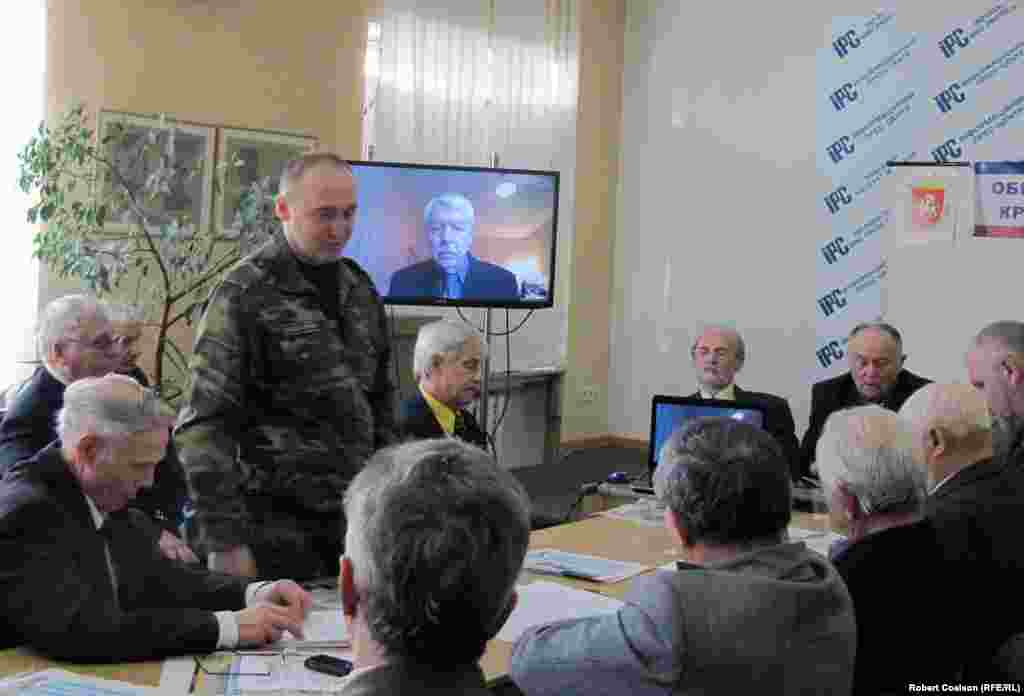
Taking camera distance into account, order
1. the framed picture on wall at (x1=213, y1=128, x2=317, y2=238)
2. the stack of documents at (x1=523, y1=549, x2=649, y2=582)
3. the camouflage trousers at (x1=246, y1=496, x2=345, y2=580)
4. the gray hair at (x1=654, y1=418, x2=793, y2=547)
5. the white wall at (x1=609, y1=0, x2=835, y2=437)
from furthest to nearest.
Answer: the white wall at (x1=609, y1=0, x2=835, y2=437) → the framed picture on wall at (x1=213, y1=128, x2=317, y2=238) → the stack of documents at (x1=523, y1=549, x2=649, y2=582) → the camouflage trousers at (x1=246, y1=496, x2=345, y2=580) → the gray hair at (x1=654, y1=418, x2=793, y2=547)

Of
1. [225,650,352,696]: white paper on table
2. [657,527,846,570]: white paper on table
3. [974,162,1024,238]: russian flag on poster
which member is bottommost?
[225,650,352,696]: white paper on table

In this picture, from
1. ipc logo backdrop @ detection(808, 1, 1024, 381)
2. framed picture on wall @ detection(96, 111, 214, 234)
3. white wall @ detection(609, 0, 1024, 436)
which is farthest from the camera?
white wall @ detection(609, 0, 1024, 436)

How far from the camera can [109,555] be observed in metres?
2.49

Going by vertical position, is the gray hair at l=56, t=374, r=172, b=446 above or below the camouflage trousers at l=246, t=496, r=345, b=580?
above

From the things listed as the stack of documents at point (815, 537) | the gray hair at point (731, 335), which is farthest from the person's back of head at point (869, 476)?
the gray hair at point (731, 335)

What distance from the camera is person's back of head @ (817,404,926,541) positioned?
258 centimetres

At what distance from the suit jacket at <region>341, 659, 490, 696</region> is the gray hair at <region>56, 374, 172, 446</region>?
1.22m

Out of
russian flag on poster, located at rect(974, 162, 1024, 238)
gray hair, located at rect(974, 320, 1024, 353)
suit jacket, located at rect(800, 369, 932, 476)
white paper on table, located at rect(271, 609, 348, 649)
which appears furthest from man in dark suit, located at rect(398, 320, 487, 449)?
russian flag on poster, located at rect(974, 162, 1024, 238)

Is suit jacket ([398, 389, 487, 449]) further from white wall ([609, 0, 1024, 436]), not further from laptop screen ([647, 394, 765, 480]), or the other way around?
white wall ([609, 0, 1024, 436])

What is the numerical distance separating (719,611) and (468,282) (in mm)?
4845

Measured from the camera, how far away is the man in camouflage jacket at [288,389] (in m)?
2.99

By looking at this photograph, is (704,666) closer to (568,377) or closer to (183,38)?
(183,38)

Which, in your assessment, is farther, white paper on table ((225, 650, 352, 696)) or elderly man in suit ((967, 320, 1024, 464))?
elderly man in suit ((967, 320, 1024, 464))

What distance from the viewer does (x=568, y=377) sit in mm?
8703
